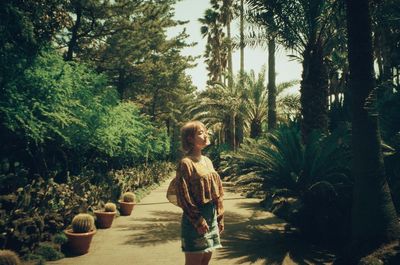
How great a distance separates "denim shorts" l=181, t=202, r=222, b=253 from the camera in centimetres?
296

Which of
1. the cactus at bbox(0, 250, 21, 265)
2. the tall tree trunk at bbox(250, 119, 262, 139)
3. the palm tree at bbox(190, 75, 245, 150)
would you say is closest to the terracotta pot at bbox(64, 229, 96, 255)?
the cactus at bbox(0, 250, 21, 265)

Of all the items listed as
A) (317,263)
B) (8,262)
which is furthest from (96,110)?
(317,263)

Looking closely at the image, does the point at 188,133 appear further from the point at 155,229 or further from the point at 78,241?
the point at 155,229

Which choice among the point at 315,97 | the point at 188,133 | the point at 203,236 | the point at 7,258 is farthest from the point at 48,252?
the point at 315,97

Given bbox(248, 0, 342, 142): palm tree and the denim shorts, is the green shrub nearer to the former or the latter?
the denim shorts

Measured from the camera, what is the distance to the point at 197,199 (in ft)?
10.0

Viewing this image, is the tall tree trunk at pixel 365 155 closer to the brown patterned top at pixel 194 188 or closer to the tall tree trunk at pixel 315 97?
the brown patterned top at pixel 194 188

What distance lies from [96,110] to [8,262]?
590 centimetres

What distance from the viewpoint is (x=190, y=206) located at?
296 cm

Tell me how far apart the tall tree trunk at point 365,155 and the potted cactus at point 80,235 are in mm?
4610

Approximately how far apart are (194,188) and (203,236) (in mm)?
435

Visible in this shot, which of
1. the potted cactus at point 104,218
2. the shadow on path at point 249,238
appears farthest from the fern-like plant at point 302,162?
the potted cactus at point 104,218

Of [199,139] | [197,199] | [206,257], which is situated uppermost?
[199,139]

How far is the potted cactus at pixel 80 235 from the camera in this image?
6113 millimetres
